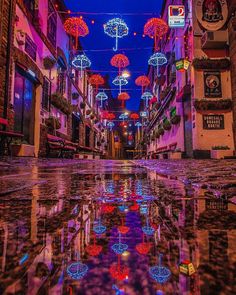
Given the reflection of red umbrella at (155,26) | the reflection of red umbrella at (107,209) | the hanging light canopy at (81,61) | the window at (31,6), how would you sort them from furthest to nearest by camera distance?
the hanging light canopy at (81,61), the reflection of red umbrella at (155,26), the window at (31,6), the reflection of red umbrella at (107,209)

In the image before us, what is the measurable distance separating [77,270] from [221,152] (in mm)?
10583

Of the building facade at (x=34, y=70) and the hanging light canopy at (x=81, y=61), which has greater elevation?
the hanging light canopy at (x=81, y=61)

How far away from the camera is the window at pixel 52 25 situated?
1173 cm

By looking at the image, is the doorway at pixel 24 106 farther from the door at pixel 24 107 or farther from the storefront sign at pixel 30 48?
the storefront sign at pixel 30 48

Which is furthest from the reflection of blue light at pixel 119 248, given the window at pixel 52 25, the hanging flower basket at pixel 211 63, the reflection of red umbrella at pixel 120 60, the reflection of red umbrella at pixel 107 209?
the window at pixel 52 25

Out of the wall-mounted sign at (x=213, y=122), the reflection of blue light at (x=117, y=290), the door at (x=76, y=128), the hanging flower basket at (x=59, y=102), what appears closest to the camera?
the reflection of blue light at (x=117, y=290)

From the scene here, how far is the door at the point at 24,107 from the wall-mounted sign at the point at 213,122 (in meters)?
8.15

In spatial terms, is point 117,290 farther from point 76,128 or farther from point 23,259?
point 76,128

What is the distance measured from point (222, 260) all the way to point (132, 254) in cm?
14

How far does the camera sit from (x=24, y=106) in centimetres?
969

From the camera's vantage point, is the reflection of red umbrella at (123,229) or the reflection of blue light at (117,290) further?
the reflection of red umbrella at (123,229)

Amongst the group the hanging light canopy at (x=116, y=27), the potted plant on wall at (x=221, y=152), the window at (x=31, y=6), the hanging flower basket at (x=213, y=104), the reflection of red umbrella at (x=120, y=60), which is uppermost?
the window at (x=31, y=6)

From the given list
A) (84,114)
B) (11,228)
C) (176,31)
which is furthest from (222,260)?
(84,114)

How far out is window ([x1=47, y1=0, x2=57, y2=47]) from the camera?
11728 mm
